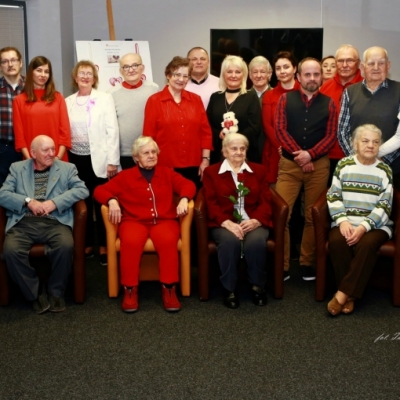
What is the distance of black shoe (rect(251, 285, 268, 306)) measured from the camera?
3.86 meters

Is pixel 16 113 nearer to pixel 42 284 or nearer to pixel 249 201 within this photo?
pixel 42 284

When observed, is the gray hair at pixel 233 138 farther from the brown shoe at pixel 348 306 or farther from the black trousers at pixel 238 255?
the brown shoe at pixel 348 306

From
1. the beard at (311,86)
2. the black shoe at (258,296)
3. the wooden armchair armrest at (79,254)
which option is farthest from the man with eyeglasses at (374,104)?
the wooden armchair armrest at (79,254)

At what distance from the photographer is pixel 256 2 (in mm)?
6938

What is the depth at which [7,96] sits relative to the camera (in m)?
4.50

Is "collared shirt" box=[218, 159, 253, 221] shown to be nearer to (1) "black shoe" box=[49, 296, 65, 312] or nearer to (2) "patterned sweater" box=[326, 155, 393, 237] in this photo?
(2) "patterned sweater" box=[326, 155, 393, 237]

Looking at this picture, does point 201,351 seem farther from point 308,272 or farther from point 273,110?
point 273,110

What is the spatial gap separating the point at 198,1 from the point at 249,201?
12.4ft

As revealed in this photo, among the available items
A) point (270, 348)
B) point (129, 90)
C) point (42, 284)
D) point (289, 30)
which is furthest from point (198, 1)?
point (270, 348)

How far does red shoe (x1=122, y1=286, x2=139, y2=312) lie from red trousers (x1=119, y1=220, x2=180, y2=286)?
0.05 meters

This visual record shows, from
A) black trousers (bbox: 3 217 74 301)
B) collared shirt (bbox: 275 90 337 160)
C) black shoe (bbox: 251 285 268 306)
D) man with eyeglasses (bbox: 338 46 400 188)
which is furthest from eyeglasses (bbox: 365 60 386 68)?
black trousers (bbox: 3 217 74 301)

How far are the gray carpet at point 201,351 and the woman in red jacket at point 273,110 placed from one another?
1.10 m

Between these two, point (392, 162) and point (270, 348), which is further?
point (392, 162)

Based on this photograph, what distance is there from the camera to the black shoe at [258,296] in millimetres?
3863
